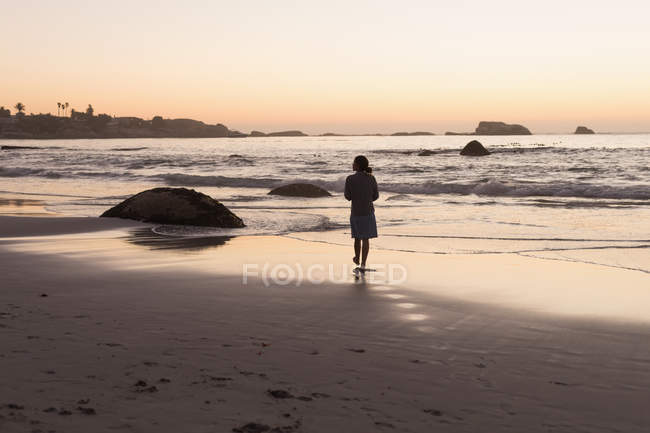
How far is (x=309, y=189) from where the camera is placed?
2369 centimetres

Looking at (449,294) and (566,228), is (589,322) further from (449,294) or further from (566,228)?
(566,228)

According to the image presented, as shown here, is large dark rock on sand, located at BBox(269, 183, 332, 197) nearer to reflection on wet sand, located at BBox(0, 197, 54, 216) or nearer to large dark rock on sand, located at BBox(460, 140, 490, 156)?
reflection on wet sand, located at BBox(0, 197, 54, 216)

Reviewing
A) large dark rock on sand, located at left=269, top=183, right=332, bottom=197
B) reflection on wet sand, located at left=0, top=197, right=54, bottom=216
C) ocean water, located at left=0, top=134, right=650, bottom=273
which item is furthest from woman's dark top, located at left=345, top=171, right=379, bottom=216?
large dark rock on sand, located at left=269, top=183, right=332, bottom=197

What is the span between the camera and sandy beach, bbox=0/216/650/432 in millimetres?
3709

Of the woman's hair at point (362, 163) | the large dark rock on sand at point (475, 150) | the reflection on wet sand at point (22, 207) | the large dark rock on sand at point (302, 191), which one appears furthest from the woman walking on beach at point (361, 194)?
the large dark rock on sand at point (475, 150)

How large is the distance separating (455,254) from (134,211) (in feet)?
25.7

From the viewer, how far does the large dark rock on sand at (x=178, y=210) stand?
13930 millimetres

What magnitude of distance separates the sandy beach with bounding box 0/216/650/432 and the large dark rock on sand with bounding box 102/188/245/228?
4.87 metres

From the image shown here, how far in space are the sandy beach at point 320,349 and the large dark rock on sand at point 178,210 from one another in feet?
16.0

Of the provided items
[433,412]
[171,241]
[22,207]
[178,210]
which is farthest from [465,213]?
[433,412]

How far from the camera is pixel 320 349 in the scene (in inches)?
199

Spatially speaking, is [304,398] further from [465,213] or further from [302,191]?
[302,191]

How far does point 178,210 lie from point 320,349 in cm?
972

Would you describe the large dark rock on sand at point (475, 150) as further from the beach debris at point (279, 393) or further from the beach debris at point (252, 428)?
the beach debris at point (252, 428)
